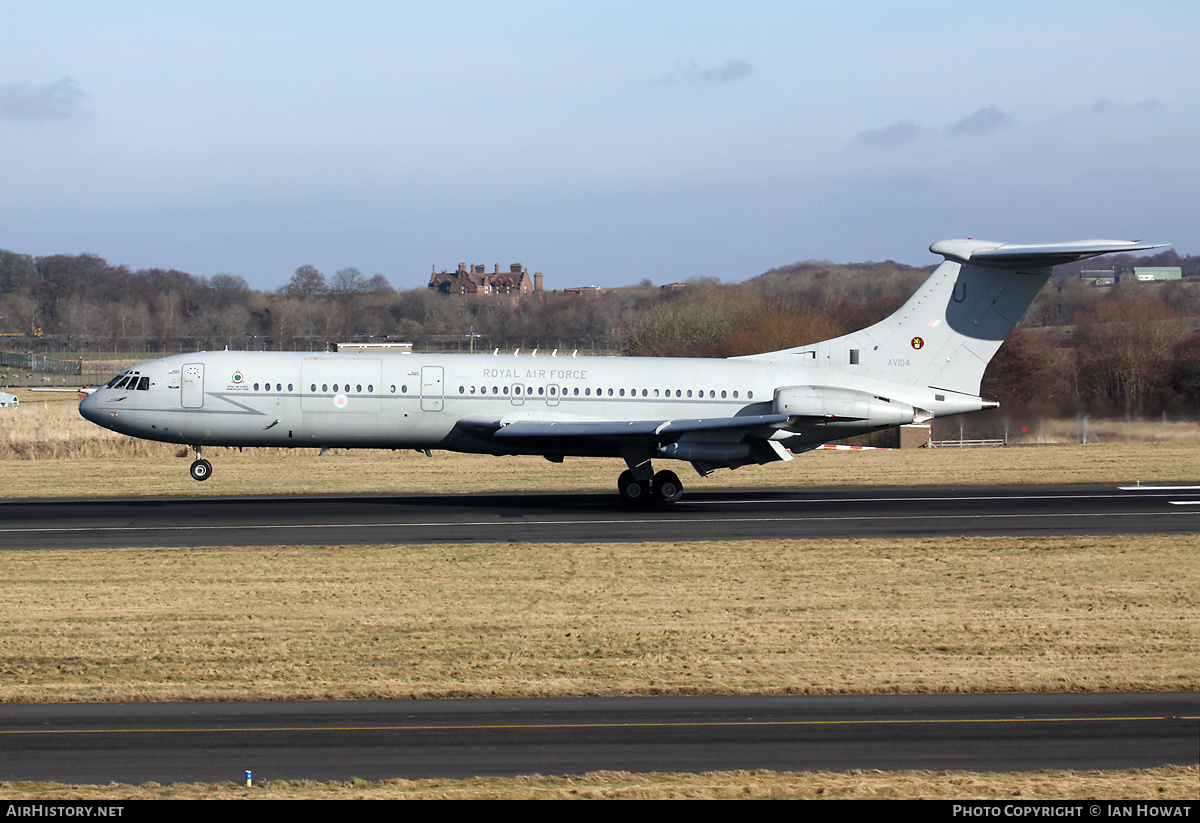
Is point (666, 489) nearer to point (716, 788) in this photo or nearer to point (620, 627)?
point (620, 627)

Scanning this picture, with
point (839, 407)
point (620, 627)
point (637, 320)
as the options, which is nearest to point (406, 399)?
point (839, 407)

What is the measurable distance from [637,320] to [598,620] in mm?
64219

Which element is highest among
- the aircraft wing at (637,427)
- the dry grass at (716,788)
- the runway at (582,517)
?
the aircraft wing at (637,427)

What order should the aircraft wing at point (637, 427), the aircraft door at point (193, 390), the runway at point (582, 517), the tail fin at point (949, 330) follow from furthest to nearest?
the tail fin at point (949, 330) → the aircraft door at point (193, 390) → the aircraft wing at point (637, 427) → the runway at point (582, 517)

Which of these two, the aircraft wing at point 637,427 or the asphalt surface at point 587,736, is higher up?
the aircraft wing at point 637,427

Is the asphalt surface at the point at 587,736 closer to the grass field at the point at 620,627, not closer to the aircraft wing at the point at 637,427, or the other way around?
the grass field at the point at 620,627

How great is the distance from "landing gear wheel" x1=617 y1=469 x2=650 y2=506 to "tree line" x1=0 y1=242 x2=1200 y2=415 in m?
19.5

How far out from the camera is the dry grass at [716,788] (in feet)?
28.3

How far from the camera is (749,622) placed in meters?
15.1

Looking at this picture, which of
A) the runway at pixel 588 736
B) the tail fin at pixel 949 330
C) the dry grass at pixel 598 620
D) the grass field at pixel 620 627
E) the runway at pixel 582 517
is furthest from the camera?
the tail fin at pixel 949 330

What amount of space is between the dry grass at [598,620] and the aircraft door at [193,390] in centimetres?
768

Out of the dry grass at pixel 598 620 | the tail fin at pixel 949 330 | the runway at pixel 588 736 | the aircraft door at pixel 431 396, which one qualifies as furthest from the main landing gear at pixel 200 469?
the runway at pixel 588 736

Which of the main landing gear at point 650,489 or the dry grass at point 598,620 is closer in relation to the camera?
the dry grass at point 598,620

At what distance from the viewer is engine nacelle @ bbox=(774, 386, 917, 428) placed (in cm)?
2655
